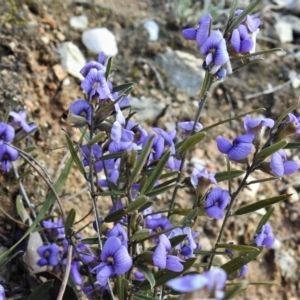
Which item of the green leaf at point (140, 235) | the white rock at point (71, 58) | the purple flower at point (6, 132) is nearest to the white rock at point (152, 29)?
the white rock at point (71, 58)

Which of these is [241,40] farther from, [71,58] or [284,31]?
[284,31]

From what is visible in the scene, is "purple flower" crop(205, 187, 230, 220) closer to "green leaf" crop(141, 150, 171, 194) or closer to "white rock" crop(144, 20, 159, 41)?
"green leaf" crop(141, 150, 171, 194)

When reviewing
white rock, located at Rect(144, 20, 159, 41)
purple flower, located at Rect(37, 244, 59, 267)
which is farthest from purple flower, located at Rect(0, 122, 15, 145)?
white rock, located at Rect(144, 20, 159, 41)

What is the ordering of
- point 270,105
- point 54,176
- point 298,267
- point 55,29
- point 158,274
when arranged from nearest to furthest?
point 158,274 → point 54,176 → point 298,267 → point 55,29 → point 270,105

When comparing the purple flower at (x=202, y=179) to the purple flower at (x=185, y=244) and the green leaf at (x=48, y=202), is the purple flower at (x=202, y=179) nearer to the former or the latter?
the purple flower at (x=185, y=244)

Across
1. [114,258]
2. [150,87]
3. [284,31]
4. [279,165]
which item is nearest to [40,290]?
[114,258]

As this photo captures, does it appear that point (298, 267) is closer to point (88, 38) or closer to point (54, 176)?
point (54, 176)

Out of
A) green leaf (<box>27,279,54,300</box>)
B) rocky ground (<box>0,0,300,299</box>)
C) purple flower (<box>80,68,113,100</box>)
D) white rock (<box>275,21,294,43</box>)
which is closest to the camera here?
purple flower (<box>80,68,113,100</box>)

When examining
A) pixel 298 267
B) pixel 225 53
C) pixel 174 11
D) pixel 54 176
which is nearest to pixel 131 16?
pixel 174 11
